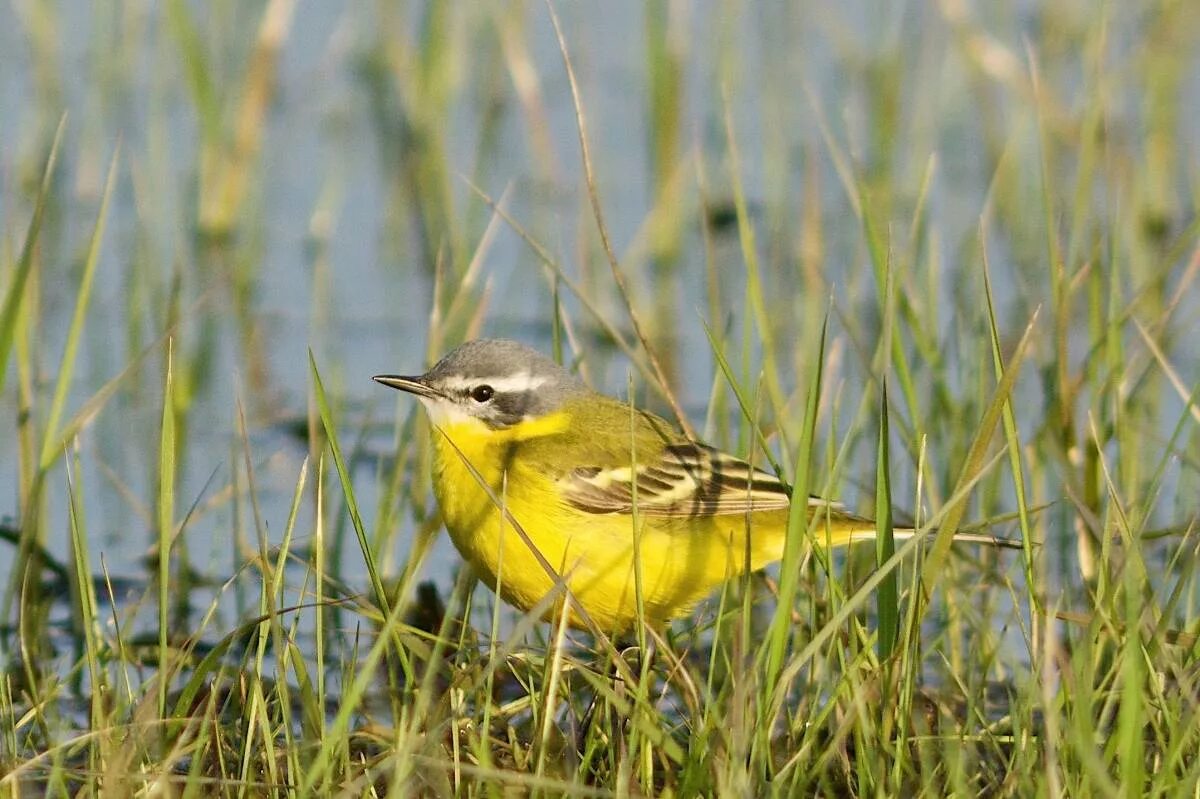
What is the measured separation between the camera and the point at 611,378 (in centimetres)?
949

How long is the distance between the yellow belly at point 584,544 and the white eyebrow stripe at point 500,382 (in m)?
0.18

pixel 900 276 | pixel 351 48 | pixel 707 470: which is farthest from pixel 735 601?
pixel 351 48

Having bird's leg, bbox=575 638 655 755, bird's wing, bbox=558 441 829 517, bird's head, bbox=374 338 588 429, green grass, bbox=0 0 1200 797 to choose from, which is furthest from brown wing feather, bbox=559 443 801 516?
bird's leg, bbox=575 638 655 755

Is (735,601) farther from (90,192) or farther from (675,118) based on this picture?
(90,192)

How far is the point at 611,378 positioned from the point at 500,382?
2.89 meters

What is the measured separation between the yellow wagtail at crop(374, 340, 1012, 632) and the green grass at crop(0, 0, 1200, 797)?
0.80 ft

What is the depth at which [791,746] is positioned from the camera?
5.28 m

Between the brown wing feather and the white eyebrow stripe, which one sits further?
the white eyebrow stripe

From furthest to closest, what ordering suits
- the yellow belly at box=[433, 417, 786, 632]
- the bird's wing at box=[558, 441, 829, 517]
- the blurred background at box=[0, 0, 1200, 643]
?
the blurred background at box=[0, 0, 1200, 643] < the bird's wing at box=[558, 441, 829, 517] < the yellow belly at box=[433, 417, 786, 632]

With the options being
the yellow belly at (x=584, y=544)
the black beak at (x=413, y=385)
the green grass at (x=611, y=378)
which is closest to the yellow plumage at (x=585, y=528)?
the yellow belly at (x=584, y=544)

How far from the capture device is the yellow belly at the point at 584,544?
6.04 m

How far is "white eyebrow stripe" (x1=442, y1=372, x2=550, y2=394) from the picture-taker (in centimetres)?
663

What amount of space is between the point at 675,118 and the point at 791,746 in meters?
6.49

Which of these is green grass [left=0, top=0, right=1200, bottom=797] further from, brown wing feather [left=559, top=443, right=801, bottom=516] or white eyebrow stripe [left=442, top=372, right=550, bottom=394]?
white eyebrow stripe [left=442, top=372, right=550, bottom=394]
